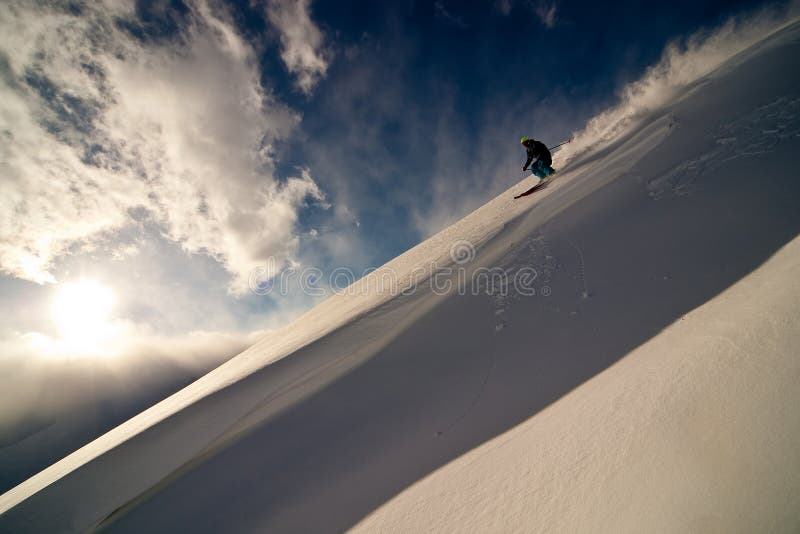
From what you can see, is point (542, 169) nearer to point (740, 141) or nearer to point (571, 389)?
point (740, 141)

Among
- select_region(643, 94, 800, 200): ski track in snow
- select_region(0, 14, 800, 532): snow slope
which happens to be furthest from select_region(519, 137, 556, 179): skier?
select_region(643, 94, 800, 200): ski track in snow

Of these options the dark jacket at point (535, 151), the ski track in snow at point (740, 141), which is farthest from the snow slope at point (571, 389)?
the dark jacket at point (535, 151)

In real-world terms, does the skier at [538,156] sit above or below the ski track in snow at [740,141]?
above

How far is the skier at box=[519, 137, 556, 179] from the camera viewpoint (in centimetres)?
832

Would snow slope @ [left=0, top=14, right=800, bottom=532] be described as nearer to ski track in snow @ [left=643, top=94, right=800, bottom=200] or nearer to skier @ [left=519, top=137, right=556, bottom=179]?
ski track in snow @ [left=643, top=94, right=800, bottom=200]

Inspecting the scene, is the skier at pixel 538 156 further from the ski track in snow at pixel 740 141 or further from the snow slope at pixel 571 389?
the ski track in snow at pixel 740 141

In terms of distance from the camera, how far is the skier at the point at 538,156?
8.32 m

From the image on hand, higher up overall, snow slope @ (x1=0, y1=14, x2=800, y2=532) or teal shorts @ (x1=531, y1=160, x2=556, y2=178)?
teal shorts @ (x1=531, y1=160, x2=556, y2=178)

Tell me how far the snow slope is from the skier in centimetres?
244

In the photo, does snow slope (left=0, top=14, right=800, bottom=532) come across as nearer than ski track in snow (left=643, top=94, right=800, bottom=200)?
Yes

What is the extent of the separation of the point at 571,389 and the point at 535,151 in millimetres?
7609

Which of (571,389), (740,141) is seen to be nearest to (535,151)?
(740,141)

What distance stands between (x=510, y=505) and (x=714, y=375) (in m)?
1.27

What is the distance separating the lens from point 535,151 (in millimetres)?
8344
